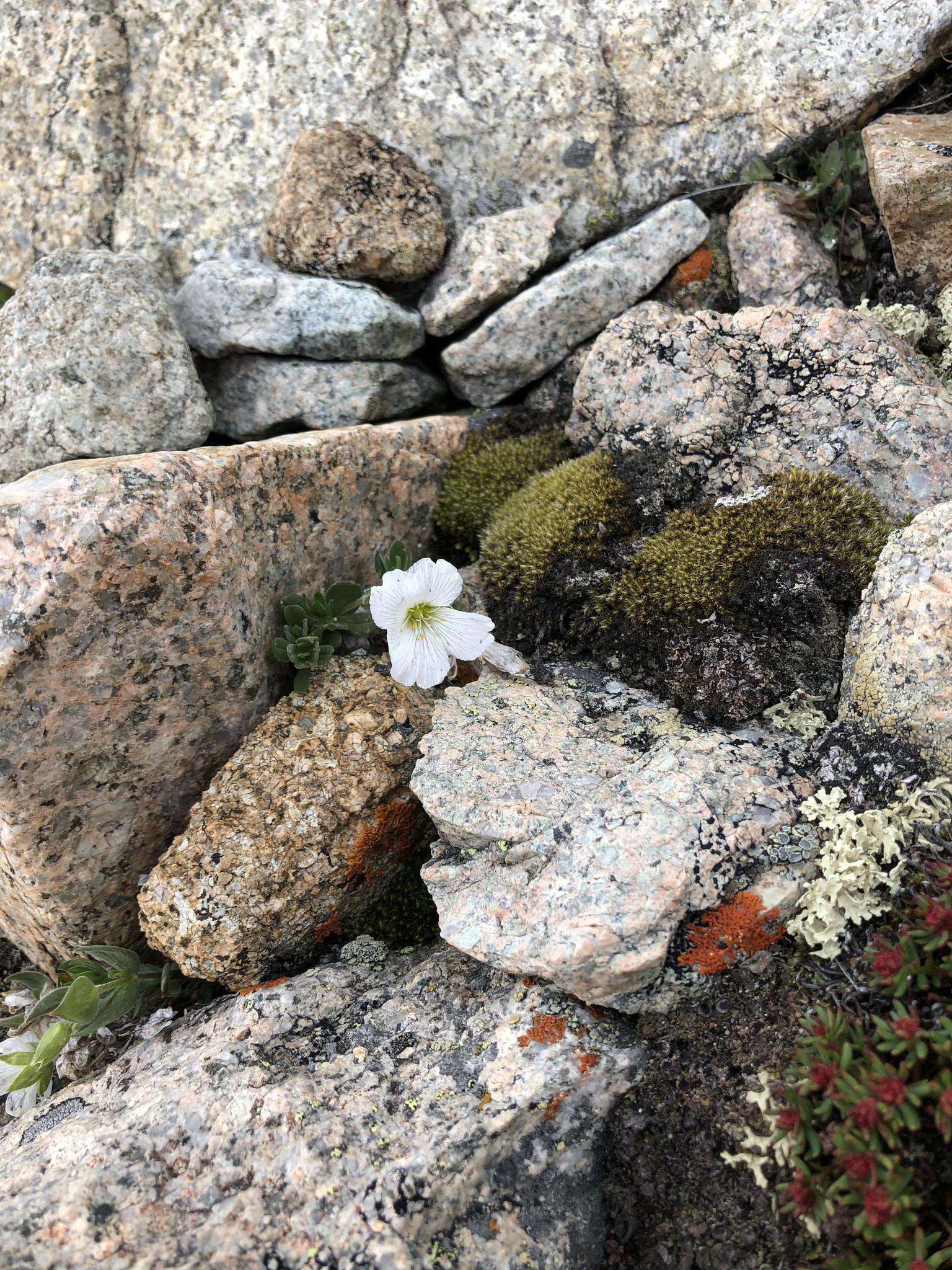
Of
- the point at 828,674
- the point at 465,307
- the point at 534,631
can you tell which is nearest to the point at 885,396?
the point at 828,674

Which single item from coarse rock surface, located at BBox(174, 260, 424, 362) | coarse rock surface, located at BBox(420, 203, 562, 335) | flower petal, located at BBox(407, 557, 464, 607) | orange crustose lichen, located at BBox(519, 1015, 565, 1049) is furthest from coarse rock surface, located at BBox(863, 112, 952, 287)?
orange crustose lichen, located at BBox(519, 1015, 565, 1049)

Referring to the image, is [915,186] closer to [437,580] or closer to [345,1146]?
[437,580]

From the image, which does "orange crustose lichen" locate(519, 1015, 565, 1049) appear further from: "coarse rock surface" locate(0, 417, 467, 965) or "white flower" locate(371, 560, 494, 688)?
"coarse rock surface" locate(0, 417, 467, 965)

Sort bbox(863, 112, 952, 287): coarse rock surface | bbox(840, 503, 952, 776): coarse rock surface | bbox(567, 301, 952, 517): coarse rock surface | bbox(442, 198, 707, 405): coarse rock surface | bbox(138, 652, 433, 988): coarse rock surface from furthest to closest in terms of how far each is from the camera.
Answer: bbox(442, 198, 707, 405): coarse rock surface, bbox(863, 112, 952, 287): coarse rock surface, bbox(567, 301, 952, 517): coarse rock surface, bbox(138, 652, 433, 988): coarse rock surface, bbox(840, 503, 952, 776): coarse rock surface

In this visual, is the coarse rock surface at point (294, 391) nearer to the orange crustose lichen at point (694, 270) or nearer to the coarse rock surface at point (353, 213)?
the coarse rock surface at point (353, 213)

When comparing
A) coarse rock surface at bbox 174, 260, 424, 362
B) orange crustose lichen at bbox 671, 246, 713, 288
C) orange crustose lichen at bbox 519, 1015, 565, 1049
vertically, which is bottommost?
orange crustose lichen at bbox 519, 1015, 565, 1049
